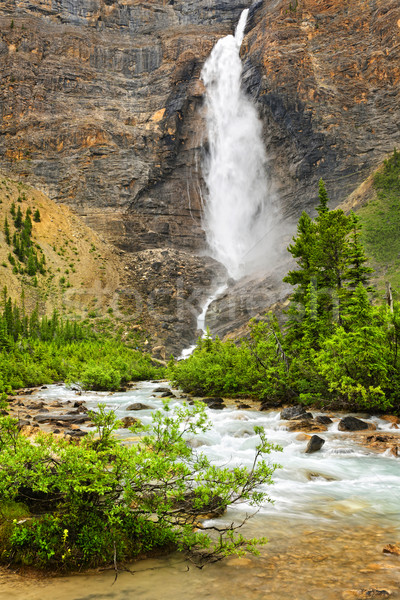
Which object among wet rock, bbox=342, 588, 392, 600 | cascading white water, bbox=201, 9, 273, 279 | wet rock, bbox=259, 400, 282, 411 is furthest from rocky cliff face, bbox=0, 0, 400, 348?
wet rock, bbox=342, 588, 392, 600

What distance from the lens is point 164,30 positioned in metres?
106

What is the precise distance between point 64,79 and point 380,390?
10317 centimetres

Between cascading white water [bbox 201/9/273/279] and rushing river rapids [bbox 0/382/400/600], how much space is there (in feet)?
214

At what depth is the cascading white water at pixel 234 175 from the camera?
3118 inches

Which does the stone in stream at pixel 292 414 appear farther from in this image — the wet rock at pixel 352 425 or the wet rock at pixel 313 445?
the wet rock at pixel 313 445

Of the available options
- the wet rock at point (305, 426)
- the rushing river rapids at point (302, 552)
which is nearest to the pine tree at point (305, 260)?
the wet rock at point (305, 426)

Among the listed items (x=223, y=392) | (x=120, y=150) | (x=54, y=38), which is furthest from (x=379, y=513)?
(x=54, y=38)

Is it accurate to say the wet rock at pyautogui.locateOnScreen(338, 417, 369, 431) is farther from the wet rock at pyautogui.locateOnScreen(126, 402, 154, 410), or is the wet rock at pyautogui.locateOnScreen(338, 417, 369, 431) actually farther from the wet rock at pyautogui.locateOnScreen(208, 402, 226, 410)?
the wet rock at pyautogui.locateOnScreen(126, 402, 154, 410)

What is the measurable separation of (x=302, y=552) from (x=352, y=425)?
332 inches

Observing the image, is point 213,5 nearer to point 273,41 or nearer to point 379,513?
point 273,41

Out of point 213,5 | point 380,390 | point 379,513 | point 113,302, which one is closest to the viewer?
point 379,513

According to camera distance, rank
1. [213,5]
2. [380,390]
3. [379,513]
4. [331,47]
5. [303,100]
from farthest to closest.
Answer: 1. [213,5]
2. [331,47]
3. [303,100]
4. [380,390]
5. [379,513]

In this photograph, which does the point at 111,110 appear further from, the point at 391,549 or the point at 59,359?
the point at 391,549

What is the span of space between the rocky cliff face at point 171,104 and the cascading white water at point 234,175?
2.65 meters
